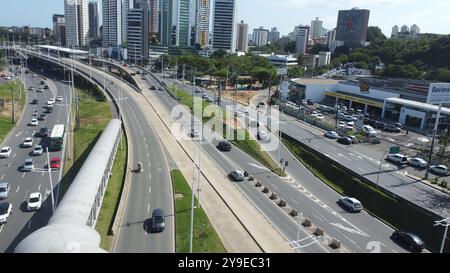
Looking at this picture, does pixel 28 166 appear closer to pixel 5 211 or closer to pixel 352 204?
pixel 5 211

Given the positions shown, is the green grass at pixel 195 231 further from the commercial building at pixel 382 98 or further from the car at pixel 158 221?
the commercial building at pixel 382 98

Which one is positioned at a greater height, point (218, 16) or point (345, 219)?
point (218, 16)

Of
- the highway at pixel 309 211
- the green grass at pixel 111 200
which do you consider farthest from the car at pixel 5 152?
the highway at pixel 309 211

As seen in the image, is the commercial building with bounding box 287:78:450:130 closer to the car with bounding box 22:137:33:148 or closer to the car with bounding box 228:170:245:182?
the car with bounding box 228:170:245:182

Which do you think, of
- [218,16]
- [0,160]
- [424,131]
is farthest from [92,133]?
[218,16]

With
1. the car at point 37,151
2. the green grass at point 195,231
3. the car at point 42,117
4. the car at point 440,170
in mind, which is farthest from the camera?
the car at point 42,117
